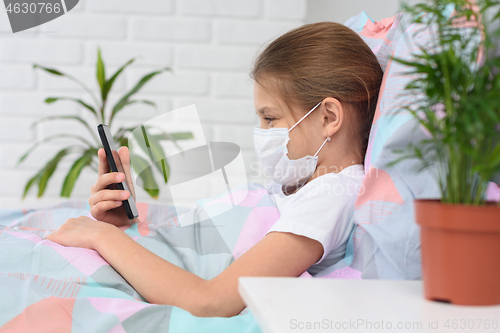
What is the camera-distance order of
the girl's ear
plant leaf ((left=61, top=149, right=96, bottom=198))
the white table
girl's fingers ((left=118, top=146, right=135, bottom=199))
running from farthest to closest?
1. plant leaf ((left=61, top=149, right=96, bottom=198))
2. girl's fingers ((left=118, top=146, right=135, bottom=199))
3. the girl's ear
4. the white table

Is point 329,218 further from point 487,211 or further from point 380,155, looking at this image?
point 487,211

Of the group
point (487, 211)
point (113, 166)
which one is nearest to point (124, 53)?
point (113, 166)

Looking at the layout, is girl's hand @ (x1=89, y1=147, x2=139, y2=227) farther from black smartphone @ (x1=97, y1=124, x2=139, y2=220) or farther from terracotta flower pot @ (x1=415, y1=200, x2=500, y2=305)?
terracotta flower pot @ (x1=415, y1=200, x2=500, y2=305)

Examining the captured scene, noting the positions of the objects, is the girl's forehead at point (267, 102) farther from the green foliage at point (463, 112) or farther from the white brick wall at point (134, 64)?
the white brick wall at point (134, 64)

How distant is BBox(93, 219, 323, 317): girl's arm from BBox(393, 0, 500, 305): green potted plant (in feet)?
0.95

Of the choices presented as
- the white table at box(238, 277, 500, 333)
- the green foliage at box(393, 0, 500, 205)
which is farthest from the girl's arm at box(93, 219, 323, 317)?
the green foliage at box(393, 0, 500, 205)

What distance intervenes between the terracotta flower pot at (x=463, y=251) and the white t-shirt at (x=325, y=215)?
11.5 inches

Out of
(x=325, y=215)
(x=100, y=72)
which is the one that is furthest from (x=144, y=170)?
(x=325, y=215)

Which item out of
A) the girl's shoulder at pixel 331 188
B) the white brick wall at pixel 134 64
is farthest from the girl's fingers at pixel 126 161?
the white brick wall at pixel 134 64

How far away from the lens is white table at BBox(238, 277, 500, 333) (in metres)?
0.34

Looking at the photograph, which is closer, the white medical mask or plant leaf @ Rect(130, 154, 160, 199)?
the white medical mask

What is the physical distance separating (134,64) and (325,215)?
155cm

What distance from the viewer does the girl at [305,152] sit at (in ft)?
2.28

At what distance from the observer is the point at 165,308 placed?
0.58 m
